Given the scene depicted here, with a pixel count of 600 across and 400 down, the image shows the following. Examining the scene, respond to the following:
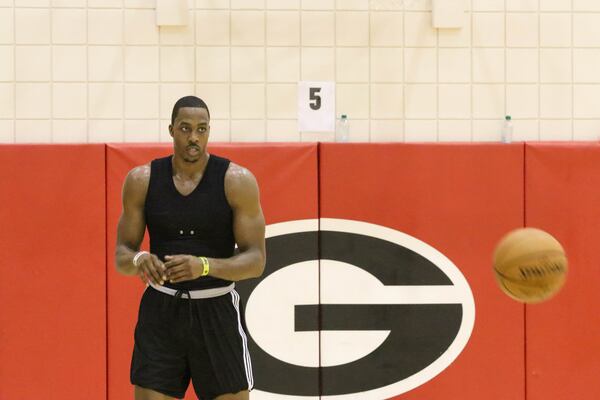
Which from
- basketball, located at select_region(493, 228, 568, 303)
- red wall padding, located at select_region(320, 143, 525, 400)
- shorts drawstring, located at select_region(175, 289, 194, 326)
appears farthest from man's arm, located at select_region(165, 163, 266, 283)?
red wall padding, located at select_region(320, 143, 525, 400)

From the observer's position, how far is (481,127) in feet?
19.6

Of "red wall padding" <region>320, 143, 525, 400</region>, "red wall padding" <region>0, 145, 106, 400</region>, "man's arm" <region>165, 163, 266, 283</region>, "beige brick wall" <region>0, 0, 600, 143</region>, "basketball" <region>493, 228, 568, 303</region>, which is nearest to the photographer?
"man's arm" <region>165, 163, 266, 283</region>

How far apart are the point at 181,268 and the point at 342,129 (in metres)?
2.48

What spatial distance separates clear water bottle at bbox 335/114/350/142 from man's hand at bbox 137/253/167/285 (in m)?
2.42

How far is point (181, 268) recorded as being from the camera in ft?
12.0

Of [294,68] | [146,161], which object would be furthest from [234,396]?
[294,68]

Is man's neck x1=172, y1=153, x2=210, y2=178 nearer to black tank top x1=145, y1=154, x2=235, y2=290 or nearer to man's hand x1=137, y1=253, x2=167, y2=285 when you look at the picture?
black tank top x1=145, y1=154, x2=235, y2=290

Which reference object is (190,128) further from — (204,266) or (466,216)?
(466,216)

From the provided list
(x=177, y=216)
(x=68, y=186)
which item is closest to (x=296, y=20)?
(x=68, y=186)

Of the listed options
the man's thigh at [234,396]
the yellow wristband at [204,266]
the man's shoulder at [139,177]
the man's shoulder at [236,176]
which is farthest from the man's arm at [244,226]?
the man's thigh at [234,396]

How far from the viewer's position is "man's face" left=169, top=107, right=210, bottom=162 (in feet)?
13.2

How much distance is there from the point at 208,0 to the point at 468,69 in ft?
6.26

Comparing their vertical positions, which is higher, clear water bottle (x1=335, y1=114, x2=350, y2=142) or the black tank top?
clear water bottle (x1=335, y1=114, x2=350, y2=142)

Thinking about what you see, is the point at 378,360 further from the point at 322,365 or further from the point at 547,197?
the point at 547,197
